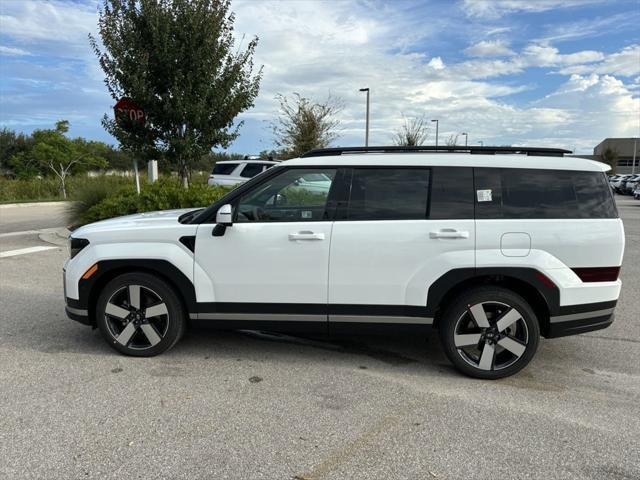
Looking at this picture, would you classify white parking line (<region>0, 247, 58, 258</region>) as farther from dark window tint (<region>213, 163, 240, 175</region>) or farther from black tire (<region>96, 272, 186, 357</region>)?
dark window tint (<region>213, 163, 240, 175</region>)

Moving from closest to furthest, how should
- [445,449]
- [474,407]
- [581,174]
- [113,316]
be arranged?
[445,449] < [474,407] < [581,174] < [113,316]

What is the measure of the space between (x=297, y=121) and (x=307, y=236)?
72.9 ft

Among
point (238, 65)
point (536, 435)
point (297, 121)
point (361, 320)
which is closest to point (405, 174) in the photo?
point (361, 320)

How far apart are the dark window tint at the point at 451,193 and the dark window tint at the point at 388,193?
0.07 metres

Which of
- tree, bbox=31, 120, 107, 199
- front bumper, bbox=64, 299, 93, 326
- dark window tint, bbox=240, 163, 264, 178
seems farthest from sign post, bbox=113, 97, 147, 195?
tree, bbox=31, 120, 107, 199

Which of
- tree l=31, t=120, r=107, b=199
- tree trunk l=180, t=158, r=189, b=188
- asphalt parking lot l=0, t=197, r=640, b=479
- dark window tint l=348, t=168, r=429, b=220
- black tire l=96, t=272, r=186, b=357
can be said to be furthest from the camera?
tree l=31, t=120, r=107, b=199

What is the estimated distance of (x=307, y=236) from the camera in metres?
4.12

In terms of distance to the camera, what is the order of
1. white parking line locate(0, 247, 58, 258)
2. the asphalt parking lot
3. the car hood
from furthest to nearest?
white parking line locate(0, 247, 58, 258)
the car hood
the asphalt parking lot

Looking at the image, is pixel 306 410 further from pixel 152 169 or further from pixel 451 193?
pixel 152 169

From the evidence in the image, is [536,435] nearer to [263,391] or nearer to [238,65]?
[263,391]

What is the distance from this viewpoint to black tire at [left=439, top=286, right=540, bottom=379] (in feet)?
13.3

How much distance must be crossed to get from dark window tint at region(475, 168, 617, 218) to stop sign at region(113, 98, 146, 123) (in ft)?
31.2

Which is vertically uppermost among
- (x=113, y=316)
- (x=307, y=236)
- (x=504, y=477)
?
(x=307, y=236)

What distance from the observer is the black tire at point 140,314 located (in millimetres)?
4355
